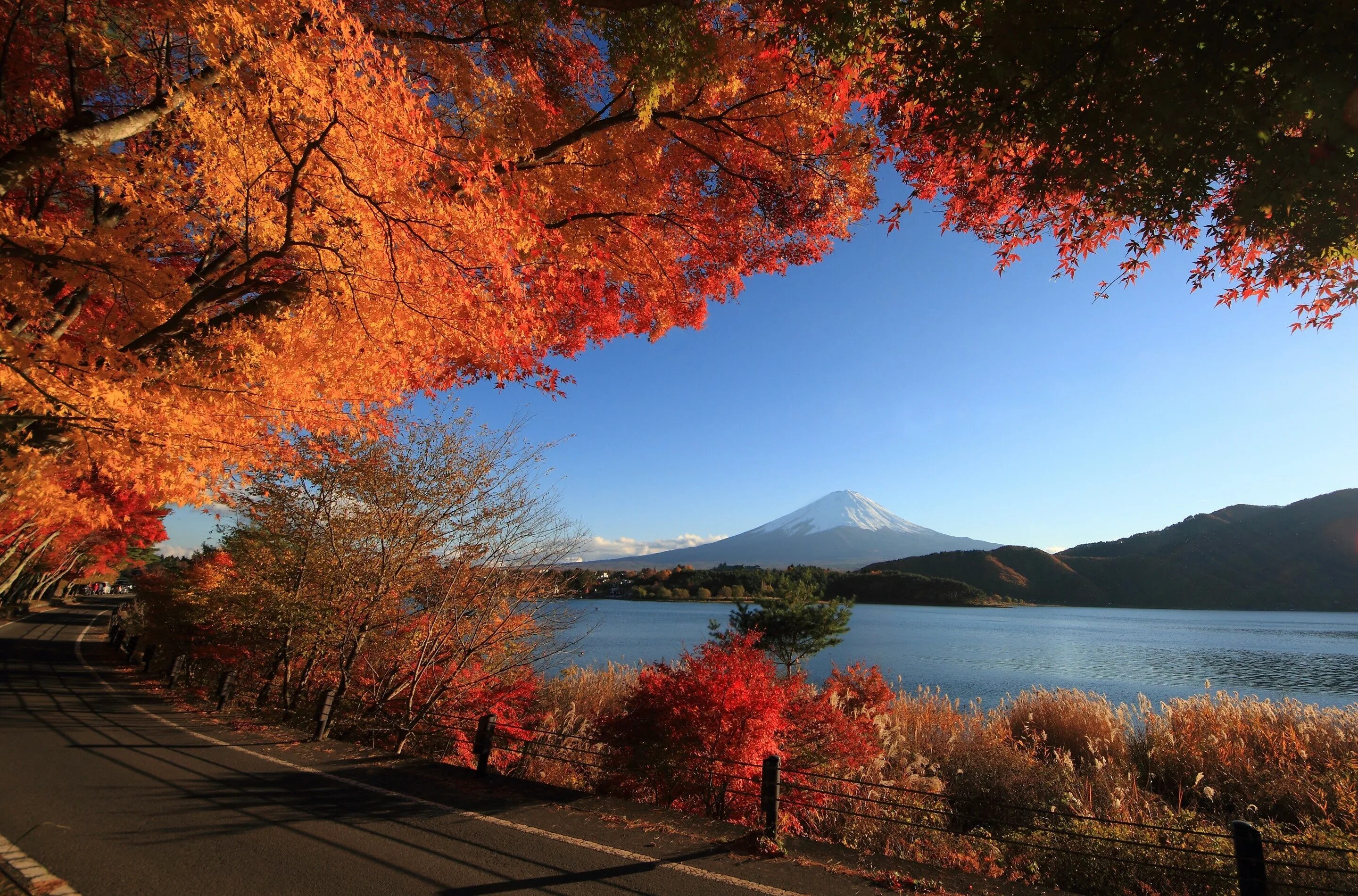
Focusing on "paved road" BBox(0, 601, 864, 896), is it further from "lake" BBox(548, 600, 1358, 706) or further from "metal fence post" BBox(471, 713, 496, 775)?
"lake" BBox(548, 600, 1358, 706)

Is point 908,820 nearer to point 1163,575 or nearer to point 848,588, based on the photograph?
point 848,588

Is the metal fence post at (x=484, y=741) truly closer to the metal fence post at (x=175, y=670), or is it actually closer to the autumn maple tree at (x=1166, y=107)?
the autumn maple tree at (x=1166, y=107)

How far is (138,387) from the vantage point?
4789 mm

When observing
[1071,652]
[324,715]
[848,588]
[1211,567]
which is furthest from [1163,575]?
[324,715]

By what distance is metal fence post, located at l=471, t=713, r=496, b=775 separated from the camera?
20.7ft

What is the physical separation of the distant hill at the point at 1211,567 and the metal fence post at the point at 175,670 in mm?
82356

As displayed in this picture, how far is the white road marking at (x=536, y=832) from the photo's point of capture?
13.0 ft

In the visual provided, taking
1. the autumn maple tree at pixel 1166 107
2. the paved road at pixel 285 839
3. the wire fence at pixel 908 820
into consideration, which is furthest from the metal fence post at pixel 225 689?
the autumn maple tree at pixel 1166 107

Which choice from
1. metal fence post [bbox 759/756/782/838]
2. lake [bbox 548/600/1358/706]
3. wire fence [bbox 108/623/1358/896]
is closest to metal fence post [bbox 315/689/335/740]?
wire fence [bbox 108/623/1358/896]

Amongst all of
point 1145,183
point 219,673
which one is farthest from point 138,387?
point 219,673

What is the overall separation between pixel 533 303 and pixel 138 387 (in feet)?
12.0

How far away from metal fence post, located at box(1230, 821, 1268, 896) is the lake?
662 cm

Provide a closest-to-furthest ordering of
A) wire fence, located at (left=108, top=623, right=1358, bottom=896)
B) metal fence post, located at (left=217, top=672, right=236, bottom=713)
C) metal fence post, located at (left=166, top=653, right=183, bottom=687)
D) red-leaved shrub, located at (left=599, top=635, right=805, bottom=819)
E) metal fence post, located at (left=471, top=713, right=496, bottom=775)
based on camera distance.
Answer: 1. wire fence, located at (left=108, top=623, right=1358, bottom=896)
2. metal fence post, located at (left=471, top=713, right=496, bottom=775)
3. red-leaved shrub, located at (left=599, top=635, right=805, bottom=819)
4. metal fence post, located at (left=217, top=672, right=236, bottom=713)
5. metal fence post, located at (left=166, top=653, right=183, bottom=687)

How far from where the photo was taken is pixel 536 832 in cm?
473
